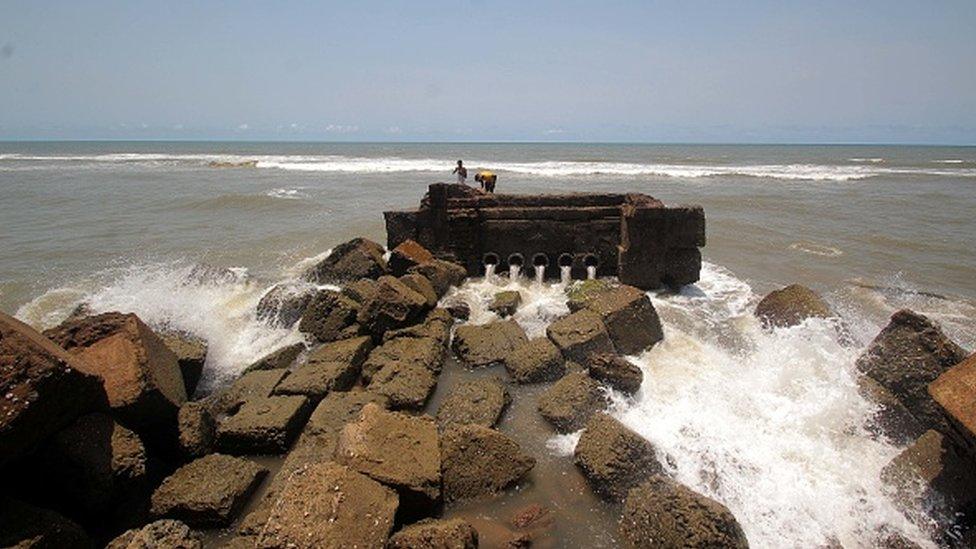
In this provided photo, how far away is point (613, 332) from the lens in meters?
6.42

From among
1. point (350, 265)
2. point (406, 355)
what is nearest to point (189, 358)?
point (406, 355)

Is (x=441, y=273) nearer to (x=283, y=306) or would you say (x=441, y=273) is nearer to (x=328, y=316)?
(x=328, y=316)

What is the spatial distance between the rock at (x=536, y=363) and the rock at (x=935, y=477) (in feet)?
9.89

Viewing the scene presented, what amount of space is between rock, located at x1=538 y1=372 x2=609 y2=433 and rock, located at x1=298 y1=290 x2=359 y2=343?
2.99m

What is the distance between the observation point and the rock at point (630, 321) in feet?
21.1

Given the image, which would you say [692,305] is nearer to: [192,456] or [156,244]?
[192,456]

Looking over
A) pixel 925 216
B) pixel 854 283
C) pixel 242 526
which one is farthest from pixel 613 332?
pixel 925 216

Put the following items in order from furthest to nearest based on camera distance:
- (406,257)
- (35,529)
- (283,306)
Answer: (406,257), (283,306), (35,529)

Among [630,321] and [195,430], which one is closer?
[195,430]

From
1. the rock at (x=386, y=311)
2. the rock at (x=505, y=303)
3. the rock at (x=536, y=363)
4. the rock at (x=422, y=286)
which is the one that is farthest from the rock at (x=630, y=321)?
the rock at (x=386, y=311)

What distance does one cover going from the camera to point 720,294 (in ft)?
28.6

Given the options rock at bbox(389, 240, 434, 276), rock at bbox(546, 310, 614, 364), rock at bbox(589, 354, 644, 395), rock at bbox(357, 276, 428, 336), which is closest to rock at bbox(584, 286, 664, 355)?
rock at bbox(546, 310, 614, 364)

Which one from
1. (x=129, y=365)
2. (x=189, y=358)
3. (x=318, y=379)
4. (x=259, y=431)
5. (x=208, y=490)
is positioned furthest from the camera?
(x=189, y=358)

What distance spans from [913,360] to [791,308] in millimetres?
1892
